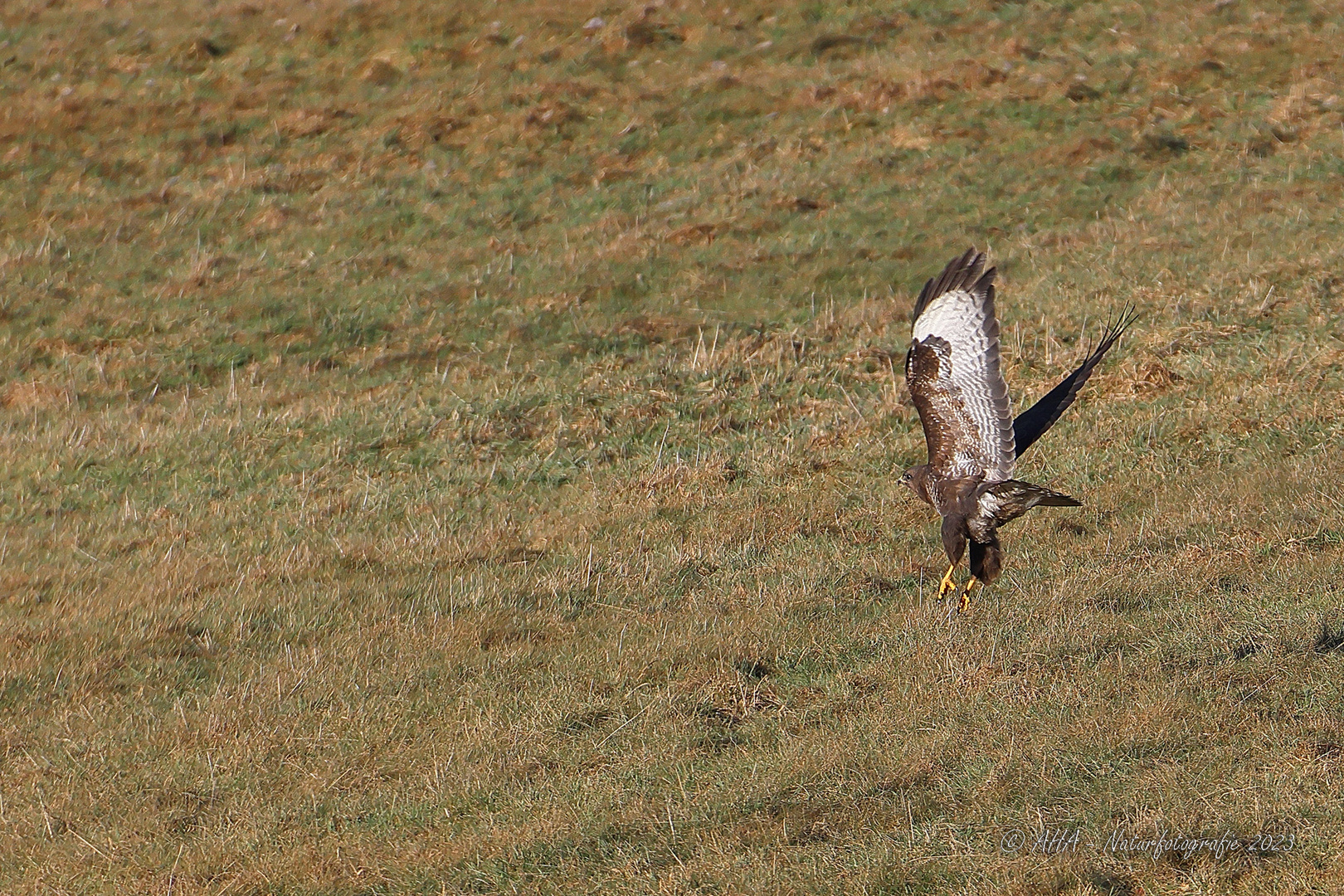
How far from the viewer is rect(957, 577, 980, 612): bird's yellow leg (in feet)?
26.2

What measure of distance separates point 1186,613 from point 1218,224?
12.0 metres

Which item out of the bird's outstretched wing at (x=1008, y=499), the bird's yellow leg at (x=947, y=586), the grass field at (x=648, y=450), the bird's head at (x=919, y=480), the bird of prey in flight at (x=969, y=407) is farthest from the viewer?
the bird's head at (x=919, y=480)

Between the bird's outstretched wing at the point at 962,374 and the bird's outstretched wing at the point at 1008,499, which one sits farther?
the bird's outstretched wing at the point at 962,374

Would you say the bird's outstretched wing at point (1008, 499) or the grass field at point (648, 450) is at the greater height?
the bird's outstretched wing at point (1008, 499)

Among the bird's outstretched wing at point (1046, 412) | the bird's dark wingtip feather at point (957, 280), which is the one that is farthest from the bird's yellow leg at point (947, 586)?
the bird's dark wingtip feather at point (957, 280)

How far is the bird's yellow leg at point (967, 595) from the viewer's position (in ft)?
26.2

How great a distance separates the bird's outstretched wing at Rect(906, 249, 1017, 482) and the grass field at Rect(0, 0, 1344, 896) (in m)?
0.93

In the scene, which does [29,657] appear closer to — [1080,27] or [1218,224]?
[1218,224]

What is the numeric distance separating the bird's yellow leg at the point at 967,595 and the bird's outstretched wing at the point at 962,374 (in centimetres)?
61

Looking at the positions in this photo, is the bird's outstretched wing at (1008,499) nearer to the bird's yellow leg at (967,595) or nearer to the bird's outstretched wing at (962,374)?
the bird's outstretched wing at (962,374)

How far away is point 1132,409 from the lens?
39.7 ft

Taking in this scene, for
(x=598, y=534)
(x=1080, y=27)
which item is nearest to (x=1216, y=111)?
(x=1080, y=27)

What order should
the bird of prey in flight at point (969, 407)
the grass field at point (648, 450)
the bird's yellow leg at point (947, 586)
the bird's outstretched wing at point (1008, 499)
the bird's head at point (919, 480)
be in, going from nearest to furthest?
the grass field at point (648, 450) → the bird's outstretched wing at point (1008, 499) → the bird of prey in flight at point (969, 407) → the bird's yellow leg at point (947, 586) → the bird's head at point (919, 480)

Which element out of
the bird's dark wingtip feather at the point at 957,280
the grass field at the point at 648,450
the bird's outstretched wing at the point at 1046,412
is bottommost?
the grass field at the point at 648,450
